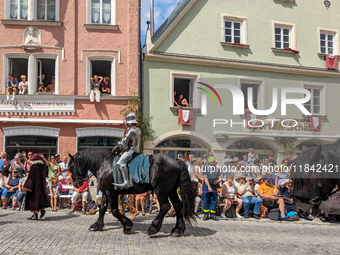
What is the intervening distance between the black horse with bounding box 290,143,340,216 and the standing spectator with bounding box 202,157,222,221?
Result: 6.21 m

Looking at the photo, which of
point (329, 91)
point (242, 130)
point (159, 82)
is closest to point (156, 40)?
point (159, 82)

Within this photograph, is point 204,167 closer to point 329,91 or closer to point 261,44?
point 261,44

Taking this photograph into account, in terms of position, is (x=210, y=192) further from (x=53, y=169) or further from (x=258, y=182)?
(x=53, y=169)

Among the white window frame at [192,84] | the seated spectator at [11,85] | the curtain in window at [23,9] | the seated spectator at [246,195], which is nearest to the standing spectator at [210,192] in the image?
the seated spectator at [246,195]

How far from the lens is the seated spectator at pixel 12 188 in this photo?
12531 mm

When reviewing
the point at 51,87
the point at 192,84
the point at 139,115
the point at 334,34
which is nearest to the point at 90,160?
the point at 139,115

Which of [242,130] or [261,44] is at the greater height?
[261,44]

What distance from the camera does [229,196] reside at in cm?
1195

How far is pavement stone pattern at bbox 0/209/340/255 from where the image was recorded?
6.55m

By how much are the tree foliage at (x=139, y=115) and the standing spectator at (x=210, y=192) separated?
15.7 feet

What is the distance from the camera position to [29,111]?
15.5 m

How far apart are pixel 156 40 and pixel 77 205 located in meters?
8.61

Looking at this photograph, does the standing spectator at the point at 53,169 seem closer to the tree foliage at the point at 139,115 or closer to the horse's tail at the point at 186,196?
the tree foliage at the point at 139,115

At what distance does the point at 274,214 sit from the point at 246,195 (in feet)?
3.49
